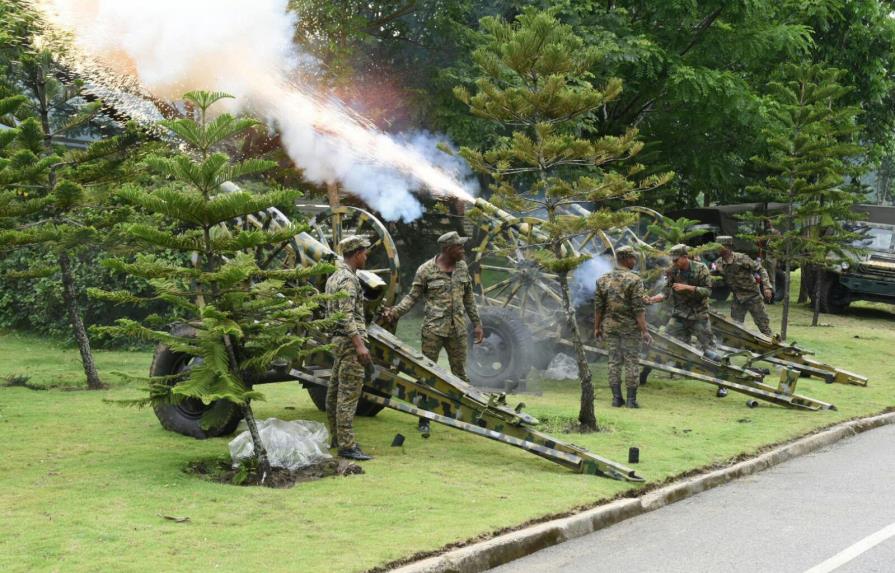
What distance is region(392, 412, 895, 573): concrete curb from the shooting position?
6473mm

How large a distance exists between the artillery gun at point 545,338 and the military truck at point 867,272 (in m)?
8.93

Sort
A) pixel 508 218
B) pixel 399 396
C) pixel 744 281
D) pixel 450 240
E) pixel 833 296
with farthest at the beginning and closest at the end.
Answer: pixel 833 296, pixel 744 281, pixel 508 218, pixel 450 240, pixel 399 396

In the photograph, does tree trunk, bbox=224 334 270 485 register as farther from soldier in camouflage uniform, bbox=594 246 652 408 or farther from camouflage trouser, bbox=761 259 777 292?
camouflage trouser, bbox=761 259 777 292

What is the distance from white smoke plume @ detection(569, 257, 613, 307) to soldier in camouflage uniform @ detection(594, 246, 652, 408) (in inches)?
82.3

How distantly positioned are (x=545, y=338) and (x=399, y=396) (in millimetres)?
5038

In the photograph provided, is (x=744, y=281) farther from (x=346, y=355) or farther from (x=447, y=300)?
(x=346, y=355)

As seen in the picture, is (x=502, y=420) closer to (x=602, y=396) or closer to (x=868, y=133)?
(x=602, y=396)

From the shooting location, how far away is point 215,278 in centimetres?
789

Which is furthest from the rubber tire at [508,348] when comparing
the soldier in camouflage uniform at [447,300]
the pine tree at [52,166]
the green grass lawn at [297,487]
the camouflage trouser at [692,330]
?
the pine tree at [52,166]

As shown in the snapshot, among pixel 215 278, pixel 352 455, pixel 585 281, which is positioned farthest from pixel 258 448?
pixel 585 281

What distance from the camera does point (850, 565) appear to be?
6613 millimetres

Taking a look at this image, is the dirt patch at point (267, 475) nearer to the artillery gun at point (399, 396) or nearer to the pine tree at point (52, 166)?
the artillery gun at point (399, 396)

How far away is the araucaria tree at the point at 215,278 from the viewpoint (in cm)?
788

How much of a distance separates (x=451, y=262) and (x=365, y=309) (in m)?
1.45
